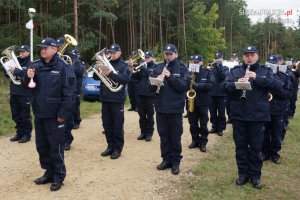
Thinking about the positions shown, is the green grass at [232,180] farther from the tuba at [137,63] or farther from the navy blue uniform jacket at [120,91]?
the tuba at [137,63]

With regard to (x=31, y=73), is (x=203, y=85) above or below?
below

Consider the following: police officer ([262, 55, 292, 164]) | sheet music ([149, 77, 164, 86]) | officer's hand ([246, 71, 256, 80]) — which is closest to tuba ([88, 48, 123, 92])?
sheet music ([149, 77, 164, 86])

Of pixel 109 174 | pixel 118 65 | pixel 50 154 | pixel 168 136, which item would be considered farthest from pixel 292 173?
pixel 50 154

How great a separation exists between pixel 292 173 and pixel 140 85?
4209 mm

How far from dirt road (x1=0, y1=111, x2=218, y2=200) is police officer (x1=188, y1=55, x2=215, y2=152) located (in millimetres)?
373

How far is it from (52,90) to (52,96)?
9 cm

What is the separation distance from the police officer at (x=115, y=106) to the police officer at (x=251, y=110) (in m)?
2.24

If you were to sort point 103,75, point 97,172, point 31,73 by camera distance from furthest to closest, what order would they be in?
point 103,75
point 97,172
point 31,73

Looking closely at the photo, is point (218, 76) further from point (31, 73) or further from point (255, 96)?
point (31, 73)

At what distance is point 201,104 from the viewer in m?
8.58

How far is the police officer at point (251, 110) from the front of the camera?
5957 millimetres

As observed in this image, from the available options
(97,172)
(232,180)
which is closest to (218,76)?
(232,180)

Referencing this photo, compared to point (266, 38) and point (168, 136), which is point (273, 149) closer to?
point (168, 136)

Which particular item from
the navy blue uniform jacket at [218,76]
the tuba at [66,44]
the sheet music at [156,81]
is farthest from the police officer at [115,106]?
the navy blue uniform jacket at [218,76]
